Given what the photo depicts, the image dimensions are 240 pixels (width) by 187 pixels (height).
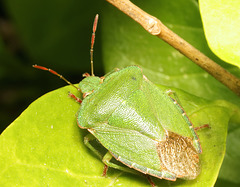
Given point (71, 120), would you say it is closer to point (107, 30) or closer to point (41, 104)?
point (41, 104)

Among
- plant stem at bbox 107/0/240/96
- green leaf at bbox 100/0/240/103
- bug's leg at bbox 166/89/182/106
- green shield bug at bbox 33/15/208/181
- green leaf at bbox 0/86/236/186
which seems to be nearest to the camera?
green leaf at bbox 0/86/236/186

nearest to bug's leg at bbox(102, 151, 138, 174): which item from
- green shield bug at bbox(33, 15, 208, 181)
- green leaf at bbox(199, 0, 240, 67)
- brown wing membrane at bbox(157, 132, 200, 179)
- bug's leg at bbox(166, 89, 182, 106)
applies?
green shield bug at bbox(33, 15, 208, 181)

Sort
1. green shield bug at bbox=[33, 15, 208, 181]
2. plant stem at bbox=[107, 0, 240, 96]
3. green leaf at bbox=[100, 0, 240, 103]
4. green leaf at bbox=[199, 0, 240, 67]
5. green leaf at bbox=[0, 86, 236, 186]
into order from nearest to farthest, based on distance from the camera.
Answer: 1. green leaf at bbox=[199, 0, 240, 67]
2. green leaf at bbox=[0, 86, 236, 186]
3. plant stem at bbox=[107, 0, 240, 96]
4. green shield bug at bbox=[33, 15, 208, 181]
5. green leaf at bbox=[100, 0, 240, 103]

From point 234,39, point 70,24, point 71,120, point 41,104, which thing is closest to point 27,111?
point 41,104

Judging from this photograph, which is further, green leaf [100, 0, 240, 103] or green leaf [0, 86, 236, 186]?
green leaf [100, 0, 240, 103]

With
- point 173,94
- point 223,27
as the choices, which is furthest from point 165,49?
point 223,27

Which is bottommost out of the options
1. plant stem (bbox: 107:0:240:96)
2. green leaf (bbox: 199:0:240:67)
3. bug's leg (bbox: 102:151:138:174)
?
bug's leg (bbox: 102:151:138:174)

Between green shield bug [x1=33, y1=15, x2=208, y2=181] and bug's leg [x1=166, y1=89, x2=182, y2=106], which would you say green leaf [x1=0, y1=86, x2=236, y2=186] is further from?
bug's leg [x1=166, y1=89, x2=182, y2=106]
